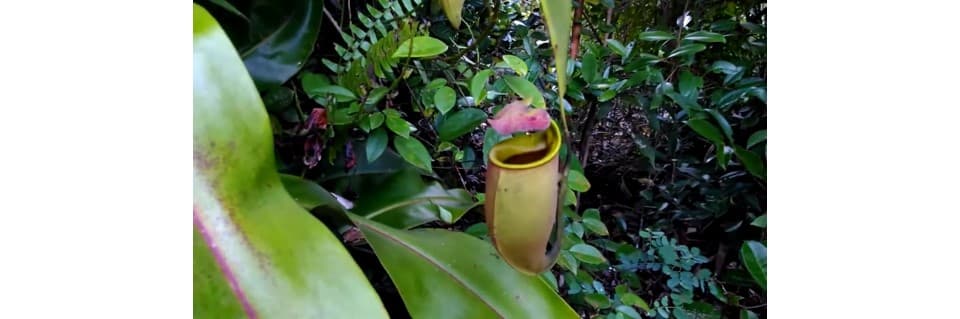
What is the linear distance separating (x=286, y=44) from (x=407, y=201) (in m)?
0.23

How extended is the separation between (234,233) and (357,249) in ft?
0.99

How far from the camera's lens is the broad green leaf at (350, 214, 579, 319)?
20.0 inches

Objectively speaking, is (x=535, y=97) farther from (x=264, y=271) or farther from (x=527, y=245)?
(x=264, y=271)

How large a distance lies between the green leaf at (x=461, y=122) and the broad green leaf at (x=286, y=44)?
0.17 meters

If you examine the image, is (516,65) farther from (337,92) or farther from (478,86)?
(337,92)

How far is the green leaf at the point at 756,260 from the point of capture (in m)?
0.66

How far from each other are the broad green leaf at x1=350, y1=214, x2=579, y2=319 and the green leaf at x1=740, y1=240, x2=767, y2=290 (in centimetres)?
25

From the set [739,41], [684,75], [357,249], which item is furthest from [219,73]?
[739,41]

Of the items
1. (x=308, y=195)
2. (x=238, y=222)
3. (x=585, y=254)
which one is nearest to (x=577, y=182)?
(x=585, y=254)

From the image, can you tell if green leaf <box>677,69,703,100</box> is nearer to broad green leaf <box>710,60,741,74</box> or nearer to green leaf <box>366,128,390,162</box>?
broad green leaf <box>710,60,741,74</box>

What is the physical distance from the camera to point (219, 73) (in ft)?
1.07

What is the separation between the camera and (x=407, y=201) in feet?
2.23

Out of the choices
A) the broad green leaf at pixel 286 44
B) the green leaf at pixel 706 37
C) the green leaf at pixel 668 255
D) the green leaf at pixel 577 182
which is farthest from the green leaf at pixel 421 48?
the green leaf at pixel 668 255

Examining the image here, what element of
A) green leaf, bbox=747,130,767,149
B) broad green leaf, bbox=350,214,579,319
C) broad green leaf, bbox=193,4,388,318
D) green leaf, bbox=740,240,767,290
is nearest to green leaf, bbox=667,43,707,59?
green leaf, bbox=747,130,767,149
